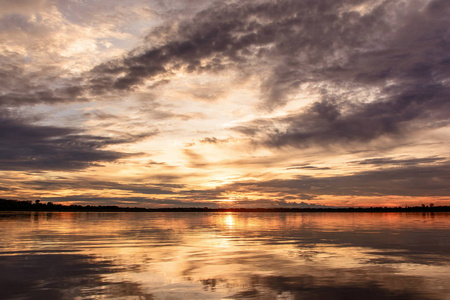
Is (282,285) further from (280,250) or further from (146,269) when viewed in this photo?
(280,250)

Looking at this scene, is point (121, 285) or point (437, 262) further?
point (437, 262)

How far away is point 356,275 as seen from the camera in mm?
17594

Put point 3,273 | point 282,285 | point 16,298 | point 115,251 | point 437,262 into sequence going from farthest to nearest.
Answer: point 115,251, point 437,262, point 3,273, point 282,285, point 16,298

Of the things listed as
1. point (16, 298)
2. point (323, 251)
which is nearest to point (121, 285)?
point (16, 298)

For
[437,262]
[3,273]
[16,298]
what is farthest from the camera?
[437,262]

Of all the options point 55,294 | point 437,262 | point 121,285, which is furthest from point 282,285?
point 437,262

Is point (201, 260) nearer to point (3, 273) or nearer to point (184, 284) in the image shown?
point (184, 284)

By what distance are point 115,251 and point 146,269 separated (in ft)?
26.4

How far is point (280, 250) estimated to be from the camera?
2656 centimetres

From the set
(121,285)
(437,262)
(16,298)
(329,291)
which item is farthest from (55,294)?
(437,262)

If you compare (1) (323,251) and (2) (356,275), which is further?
(1) (323,251)

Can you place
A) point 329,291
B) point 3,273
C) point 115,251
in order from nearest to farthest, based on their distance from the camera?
point 329,291 → point 3,273 → point 115,251

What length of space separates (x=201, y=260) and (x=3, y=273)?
426 inches

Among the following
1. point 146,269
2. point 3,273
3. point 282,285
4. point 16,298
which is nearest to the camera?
point 16,298
